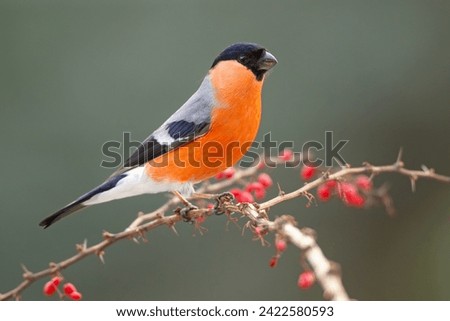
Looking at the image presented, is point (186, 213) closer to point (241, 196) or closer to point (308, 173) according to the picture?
point (241, 196)

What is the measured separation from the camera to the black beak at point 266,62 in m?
2.07

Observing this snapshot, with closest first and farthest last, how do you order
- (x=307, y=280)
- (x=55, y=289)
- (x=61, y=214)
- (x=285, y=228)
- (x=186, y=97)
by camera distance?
(x=285, y=228) → (x=307, y=280) → (x=55, y=289) → (x=61, y=214) → (x=186, y=97)

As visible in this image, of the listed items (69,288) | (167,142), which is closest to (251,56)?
(167,142)

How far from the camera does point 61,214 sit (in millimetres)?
1906

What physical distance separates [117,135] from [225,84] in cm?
58

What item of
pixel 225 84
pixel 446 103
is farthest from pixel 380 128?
pixel 225 84

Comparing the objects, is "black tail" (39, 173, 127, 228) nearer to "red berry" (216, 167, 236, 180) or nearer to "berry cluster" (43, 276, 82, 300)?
"berry cluster" (43, 276, 82, 300)

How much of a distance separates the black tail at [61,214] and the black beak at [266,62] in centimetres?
70

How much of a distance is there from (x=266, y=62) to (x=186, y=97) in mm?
561

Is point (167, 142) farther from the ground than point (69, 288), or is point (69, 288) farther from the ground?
point (167, 142)

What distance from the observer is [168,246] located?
8.91 ft

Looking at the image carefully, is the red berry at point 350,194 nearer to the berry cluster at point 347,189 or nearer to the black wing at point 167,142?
the berry cluster at point 347,189

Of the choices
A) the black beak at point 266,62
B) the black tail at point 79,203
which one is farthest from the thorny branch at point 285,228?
the black beak at point 266,62

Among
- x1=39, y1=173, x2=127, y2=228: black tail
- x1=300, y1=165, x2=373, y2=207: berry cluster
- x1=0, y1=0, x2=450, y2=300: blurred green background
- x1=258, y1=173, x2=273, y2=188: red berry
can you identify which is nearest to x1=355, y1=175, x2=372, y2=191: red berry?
x1=300, y1=165, x2=373, y2=207: berry cluster
